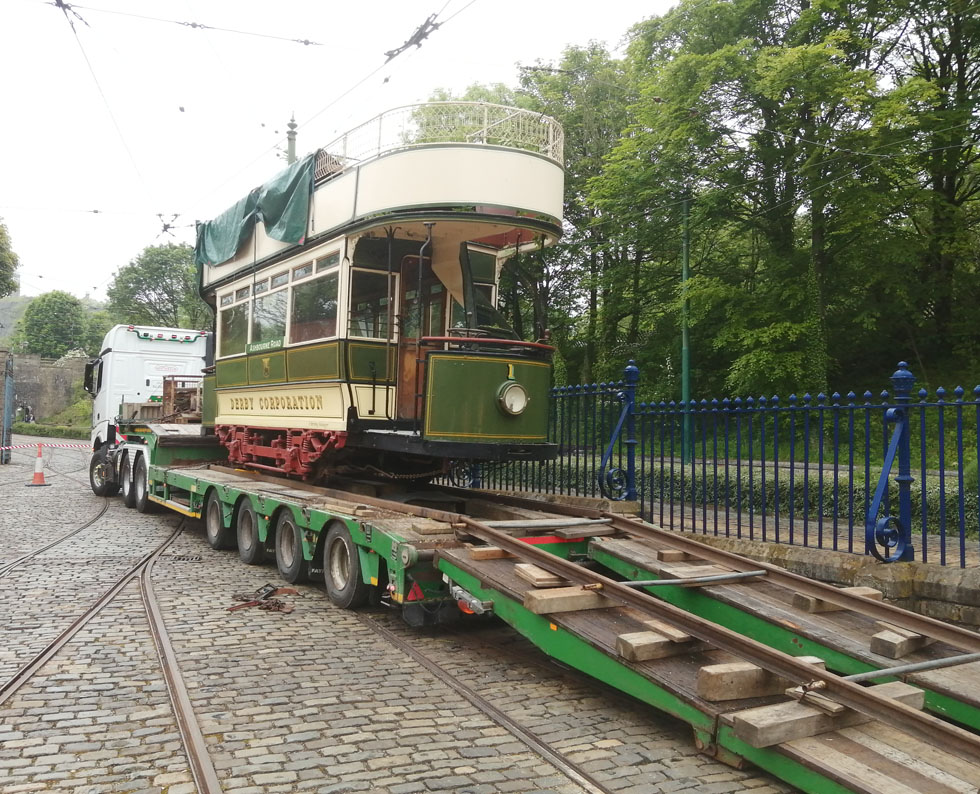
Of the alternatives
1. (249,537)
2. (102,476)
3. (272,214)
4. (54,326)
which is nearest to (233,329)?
(272,214)

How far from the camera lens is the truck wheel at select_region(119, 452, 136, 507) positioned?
14.8 meters

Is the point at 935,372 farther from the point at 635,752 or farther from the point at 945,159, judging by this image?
the point at 635,752

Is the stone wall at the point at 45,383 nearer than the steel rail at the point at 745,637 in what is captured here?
No

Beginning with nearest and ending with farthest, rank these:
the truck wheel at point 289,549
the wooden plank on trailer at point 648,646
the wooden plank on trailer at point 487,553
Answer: the wooden plank on trailer at point 648,646 → the wooden plank on trailer at point 487,553 → the truck wheel at point 289,549

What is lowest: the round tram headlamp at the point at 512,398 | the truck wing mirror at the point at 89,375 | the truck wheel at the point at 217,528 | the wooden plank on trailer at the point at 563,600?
the truck wheel at the point at 217,528

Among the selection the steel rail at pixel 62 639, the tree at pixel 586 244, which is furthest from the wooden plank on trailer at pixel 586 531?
the tree at pixel 586 244

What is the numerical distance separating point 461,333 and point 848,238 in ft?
47.7

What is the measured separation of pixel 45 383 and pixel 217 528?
6843 centimetres

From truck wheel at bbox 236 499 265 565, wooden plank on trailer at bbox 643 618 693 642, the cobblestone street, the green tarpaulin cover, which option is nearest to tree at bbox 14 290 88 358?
the green tarpaulin cover

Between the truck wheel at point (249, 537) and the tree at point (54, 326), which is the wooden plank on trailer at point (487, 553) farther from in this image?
the tree at point (54, 326)

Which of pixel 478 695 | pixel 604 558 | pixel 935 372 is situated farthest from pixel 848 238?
pixel 478 695

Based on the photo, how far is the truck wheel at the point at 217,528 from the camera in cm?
1002

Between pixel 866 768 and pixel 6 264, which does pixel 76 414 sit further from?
pixel 866 768

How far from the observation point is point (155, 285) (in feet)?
177
